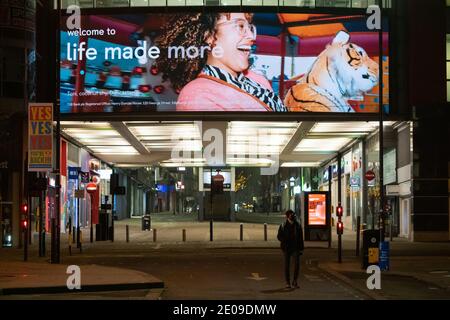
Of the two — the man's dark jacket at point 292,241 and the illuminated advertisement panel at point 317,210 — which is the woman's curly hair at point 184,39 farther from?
the man's dark jacket at point 292,241

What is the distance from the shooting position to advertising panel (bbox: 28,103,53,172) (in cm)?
2514

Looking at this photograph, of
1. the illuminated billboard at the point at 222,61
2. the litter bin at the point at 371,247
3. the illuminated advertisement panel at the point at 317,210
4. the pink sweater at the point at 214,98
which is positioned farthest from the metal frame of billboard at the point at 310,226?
the litter bin at the point at 371,247

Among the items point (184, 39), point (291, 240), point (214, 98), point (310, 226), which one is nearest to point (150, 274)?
point (291, 240)

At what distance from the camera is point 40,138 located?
25.3 metres

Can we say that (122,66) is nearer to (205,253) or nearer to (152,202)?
(205,253)

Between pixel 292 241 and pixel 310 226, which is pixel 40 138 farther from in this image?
pixel 310 226

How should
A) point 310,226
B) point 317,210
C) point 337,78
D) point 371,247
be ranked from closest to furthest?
point 371,247 → point 310,226 → point 317,210 → point 337,78

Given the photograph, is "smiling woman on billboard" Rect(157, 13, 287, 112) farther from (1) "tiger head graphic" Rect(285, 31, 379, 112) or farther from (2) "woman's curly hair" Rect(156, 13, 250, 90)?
(1) "tiger head graphic" Rect(285, 31, 379, 112)

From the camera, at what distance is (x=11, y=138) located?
3512 centimetres

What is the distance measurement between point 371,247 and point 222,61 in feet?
64.5

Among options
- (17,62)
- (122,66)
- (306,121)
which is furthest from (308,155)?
(17,62)

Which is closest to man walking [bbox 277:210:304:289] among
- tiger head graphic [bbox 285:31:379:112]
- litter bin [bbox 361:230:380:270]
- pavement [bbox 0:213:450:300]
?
pavement [bbox 0:213:450:300]

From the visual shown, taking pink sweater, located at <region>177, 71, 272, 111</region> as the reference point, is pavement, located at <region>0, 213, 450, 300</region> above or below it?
below

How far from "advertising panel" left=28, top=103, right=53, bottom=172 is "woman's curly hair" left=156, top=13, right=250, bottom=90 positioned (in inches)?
591
